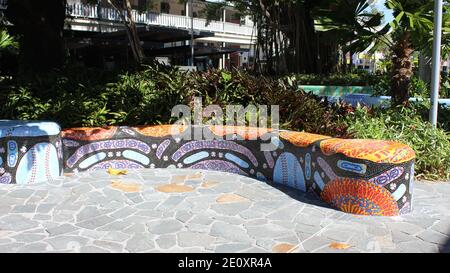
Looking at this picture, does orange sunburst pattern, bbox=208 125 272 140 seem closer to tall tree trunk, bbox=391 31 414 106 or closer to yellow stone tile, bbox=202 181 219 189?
yellow stone tile, bbox=202 181 219 189

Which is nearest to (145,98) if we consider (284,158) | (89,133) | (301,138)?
(89,133)

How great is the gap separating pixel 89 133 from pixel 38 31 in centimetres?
266

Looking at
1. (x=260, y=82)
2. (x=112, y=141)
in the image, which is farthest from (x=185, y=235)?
(x=260, y=82)

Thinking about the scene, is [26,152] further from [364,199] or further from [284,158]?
[364,199]

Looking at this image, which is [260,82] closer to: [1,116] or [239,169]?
[239,169]

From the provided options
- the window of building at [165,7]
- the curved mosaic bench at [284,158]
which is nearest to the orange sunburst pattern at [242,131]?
the curved mosaic bench at [284,158]

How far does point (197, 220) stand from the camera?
4332 millimetres

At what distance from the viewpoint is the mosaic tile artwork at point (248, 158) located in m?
4.41

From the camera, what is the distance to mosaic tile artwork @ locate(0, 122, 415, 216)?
4406mm

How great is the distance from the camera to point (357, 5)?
7.06 metres

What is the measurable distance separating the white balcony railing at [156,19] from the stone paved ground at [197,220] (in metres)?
16.9
